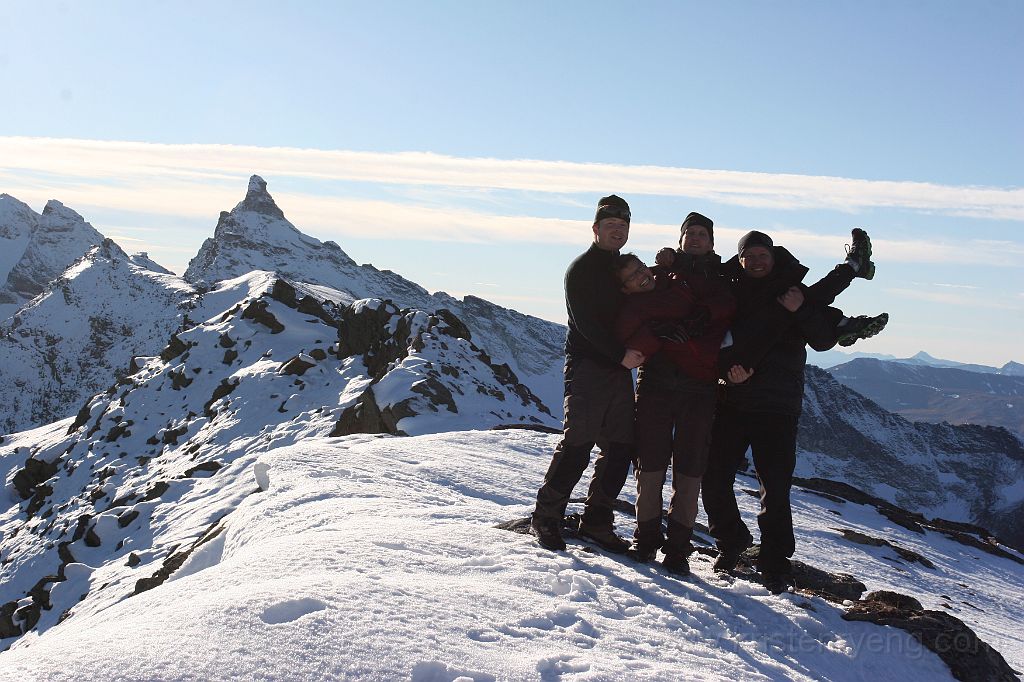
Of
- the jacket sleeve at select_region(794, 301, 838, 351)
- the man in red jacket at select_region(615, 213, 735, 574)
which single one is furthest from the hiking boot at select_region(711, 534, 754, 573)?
the jacket sleeve at select_region(794, 301, 838, 351)

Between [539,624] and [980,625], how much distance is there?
31.4 ft

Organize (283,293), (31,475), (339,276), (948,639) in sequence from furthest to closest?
(339,276), (283,293), (31,475), (948,639)

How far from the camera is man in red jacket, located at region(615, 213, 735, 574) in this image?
650cm

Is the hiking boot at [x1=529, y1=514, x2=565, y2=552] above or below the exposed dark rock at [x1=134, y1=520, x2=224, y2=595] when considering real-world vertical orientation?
above

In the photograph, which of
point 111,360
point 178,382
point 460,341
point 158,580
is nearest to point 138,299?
point 111,360

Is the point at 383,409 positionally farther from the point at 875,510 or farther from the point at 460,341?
→ the point at 875,510

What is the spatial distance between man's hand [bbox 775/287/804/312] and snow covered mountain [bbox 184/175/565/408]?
96.6m

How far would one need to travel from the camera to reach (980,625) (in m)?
10.7

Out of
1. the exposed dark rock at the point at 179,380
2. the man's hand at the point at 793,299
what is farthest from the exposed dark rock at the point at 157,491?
the man's hand at the point at 793,299

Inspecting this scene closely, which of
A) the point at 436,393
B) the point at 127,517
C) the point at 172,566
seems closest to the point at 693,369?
the point at 172,566

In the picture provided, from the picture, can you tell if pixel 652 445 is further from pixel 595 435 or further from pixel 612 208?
pixel 612 208

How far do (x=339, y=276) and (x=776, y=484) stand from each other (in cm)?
15375

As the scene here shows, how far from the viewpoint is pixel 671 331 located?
637 cm

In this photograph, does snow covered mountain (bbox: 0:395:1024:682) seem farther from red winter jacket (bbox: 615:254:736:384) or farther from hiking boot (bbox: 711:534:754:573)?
red winter jacket (bbox: 615:254:736:384)
